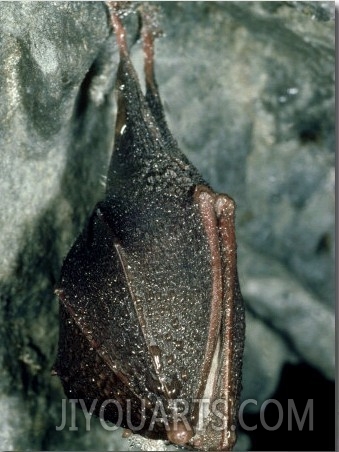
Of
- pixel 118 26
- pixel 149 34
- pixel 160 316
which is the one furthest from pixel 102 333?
pixel 149 34

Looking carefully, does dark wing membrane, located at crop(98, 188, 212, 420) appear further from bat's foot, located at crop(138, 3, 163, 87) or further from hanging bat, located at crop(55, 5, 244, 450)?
bat's foot, located at crop(138, 3, 163, 87)

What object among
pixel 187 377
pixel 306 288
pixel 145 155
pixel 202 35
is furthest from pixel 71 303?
pixel 306 288

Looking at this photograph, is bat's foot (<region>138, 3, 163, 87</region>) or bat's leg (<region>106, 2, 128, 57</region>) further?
bat's foot (<region>138, 3, 163, 87</region>)

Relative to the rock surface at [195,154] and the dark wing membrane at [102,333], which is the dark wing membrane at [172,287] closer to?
the dark wing membrane at [102,333]

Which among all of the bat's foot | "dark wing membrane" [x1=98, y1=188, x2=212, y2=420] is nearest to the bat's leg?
the bat's foot

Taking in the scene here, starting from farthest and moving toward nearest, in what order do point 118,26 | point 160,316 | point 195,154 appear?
point 195,154, point 118,26, point 160,316

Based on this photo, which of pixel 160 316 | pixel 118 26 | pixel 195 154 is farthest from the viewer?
pixel 195 154

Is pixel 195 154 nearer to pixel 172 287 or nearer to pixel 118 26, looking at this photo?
pixel 118 26
